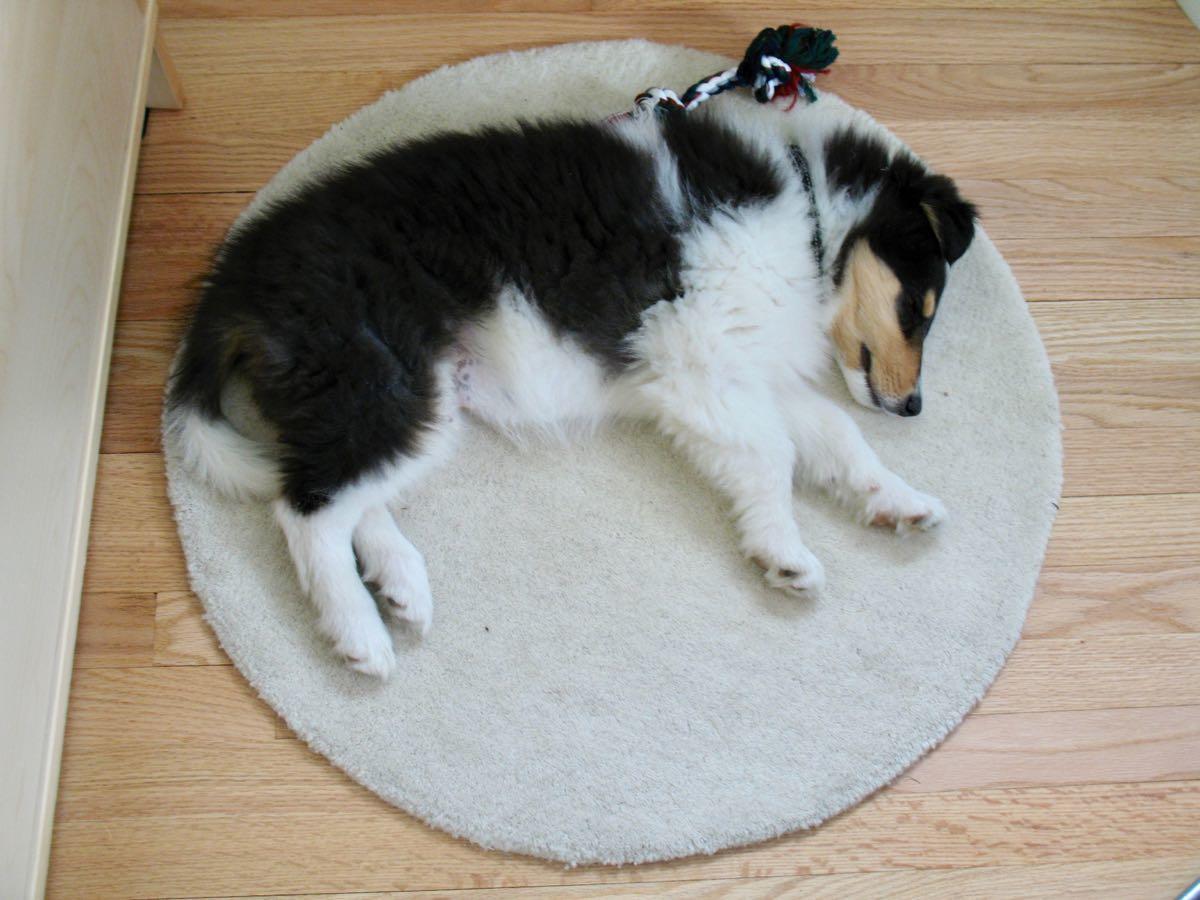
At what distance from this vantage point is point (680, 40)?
263 cm

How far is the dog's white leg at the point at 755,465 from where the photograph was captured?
82.0 inches

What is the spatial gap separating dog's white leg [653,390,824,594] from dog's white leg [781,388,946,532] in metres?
0.07

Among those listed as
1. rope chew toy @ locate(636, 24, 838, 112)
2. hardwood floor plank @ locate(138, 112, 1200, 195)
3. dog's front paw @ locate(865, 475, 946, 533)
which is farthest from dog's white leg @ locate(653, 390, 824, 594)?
hardwood floor plank @ locate(138, 112, 1200, 195)

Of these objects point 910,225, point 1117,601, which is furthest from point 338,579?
point 1117,601

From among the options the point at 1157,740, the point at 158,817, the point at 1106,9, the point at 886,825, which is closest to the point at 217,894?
the point at 158,817

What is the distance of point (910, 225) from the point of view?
2154mm

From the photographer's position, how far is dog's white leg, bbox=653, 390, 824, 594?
2084 millimetres

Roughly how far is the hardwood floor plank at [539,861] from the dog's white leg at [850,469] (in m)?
0.54

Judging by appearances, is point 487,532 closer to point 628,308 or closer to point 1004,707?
point 628,308

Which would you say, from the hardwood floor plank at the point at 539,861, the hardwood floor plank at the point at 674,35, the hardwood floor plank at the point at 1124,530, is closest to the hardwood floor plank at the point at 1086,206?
the hardwood floor plank at the point at 674,35

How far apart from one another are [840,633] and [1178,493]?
0.84m

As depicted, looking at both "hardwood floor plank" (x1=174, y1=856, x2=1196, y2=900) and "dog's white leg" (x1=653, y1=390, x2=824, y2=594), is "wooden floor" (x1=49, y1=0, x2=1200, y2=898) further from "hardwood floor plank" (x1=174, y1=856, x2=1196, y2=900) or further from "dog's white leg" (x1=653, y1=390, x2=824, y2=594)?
"dog's white leg" (x1=653, y1=390, x2=824, y2=594)

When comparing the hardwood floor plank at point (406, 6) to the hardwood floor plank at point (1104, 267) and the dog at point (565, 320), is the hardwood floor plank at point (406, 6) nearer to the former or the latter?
the dog at point (565, 320)

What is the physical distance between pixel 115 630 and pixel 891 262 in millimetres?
1671
